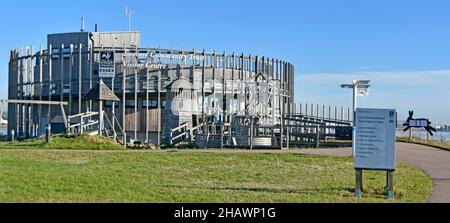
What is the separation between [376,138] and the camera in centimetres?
1137

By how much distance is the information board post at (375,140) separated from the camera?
11.3 meters

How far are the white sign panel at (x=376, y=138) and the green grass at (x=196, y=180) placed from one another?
685 millimetres

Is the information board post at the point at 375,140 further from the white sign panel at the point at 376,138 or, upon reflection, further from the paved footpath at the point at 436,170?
the paved footpath at the point at 436,170

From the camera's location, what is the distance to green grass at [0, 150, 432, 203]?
10.3m

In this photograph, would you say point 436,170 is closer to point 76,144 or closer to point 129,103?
point 76,144

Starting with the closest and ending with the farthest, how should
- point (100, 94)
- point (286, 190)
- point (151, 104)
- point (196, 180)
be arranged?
point (286, 190), point (196, 180), point (100, 94), point (151, 104)

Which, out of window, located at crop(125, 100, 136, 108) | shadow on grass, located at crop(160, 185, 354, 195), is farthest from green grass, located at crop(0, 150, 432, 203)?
window, located at crop(125, 100, 136, 108)

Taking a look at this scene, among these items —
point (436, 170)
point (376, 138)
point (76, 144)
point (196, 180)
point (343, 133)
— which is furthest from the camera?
point (343, 133)

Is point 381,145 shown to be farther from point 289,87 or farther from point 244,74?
point 289,87

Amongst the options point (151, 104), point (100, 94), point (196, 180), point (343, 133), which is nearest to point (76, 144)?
point (100, 94)

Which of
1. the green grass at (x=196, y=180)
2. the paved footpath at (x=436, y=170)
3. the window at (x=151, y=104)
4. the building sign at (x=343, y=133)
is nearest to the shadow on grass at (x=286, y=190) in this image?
the green grass at (x=196, y=180)

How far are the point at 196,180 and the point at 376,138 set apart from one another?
4.21 m

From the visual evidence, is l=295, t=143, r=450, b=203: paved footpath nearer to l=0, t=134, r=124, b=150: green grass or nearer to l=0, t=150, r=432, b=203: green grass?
l=0, t=150, r=432, b=203: green grass
